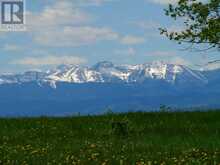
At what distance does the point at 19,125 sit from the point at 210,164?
13.7 metres

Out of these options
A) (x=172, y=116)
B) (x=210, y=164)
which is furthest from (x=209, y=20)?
(x=210, y=164)

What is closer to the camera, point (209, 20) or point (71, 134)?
point (71, 134)

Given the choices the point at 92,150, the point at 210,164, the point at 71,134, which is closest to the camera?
the point at 210,164

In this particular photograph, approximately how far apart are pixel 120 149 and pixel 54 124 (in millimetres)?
8734

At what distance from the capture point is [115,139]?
24938 mm

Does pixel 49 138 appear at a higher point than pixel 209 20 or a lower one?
lower

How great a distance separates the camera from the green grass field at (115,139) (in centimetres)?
1911

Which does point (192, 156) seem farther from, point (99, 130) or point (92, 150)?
point (99, 130)

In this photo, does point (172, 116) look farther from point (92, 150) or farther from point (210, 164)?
point (210, 164)

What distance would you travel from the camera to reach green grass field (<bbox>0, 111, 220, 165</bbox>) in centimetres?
1911

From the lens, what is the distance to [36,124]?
2931 centimetres

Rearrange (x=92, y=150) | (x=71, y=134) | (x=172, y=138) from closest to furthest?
(x=92, y=150)
(x=172, y=138)
(x=71, y=134)

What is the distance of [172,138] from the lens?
995 inches

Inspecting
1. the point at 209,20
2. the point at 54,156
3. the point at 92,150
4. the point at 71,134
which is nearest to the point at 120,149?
the point at 92,150
